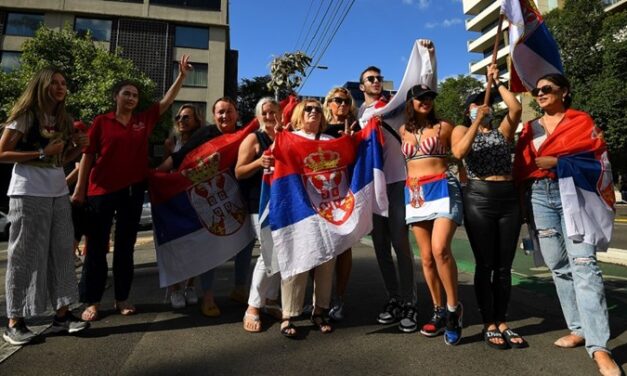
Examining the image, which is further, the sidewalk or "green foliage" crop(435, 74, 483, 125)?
"green foliage" crop(435, 74, 483, 125)

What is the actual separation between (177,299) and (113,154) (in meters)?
1.53

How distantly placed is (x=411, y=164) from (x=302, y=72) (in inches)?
485

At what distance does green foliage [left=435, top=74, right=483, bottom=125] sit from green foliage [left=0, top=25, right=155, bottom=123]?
91.1 ft

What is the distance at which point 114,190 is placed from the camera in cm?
358

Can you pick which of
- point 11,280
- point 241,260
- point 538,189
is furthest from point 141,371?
point 538,189

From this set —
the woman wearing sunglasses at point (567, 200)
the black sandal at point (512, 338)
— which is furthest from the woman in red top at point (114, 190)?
the woman wearing sunglasses at point (567, 200)

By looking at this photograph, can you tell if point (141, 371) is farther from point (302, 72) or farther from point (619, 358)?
Answer: point (302, 72)

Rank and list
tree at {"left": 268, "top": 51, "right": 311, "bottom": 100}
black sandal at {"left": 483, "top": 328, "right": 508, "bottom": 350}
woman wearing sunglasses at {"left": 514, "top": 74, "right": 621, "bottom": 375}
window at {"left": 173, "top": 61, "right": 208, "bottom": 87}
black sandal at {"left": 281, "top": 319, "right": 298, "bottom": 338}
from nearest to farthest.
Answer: woman wearing sunglasses at {"left": 514, "top": 74, "right": 621, "bottom": 375}
black sandal at {"left": 483, "top": 328, "right": 508, "bottom": 350}
black sandal at {"left": 281, "top": 319, "right": 298, "bottom": 338}
tree at {"left": 268, "top": 51, "right": 311, "bottom": 100}
window at {"left": 173, "top": 61, "right": 208, "bottom": 87}

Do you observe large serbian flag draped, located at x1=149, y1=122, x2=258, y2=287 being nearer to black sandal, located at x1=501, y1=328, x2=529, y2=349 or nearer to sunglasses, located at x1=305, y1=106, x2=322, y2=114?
sunglasses, located at x1=305, y1=106, x2=322, y2=114

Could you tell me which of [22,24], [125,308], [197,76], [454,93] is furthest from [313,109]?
[454,93]

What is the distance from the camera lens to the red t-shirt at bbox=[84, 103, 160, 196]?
11.6 ft

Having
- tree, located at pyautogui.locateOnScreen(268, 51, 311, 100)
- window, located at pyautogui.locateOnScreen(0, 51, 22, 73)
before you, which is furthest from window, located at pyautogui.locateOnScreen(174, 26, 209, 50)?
tree, located at pyautogui.locateOnScreen(268, 51, 311, 100)

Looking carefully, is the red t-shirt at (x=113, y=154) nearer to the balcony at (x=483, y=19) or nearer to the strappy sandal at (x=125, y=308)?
the strappy sandal at (x=125, y=308)

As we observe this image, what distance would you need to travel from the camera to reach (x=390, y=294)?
142 inches
